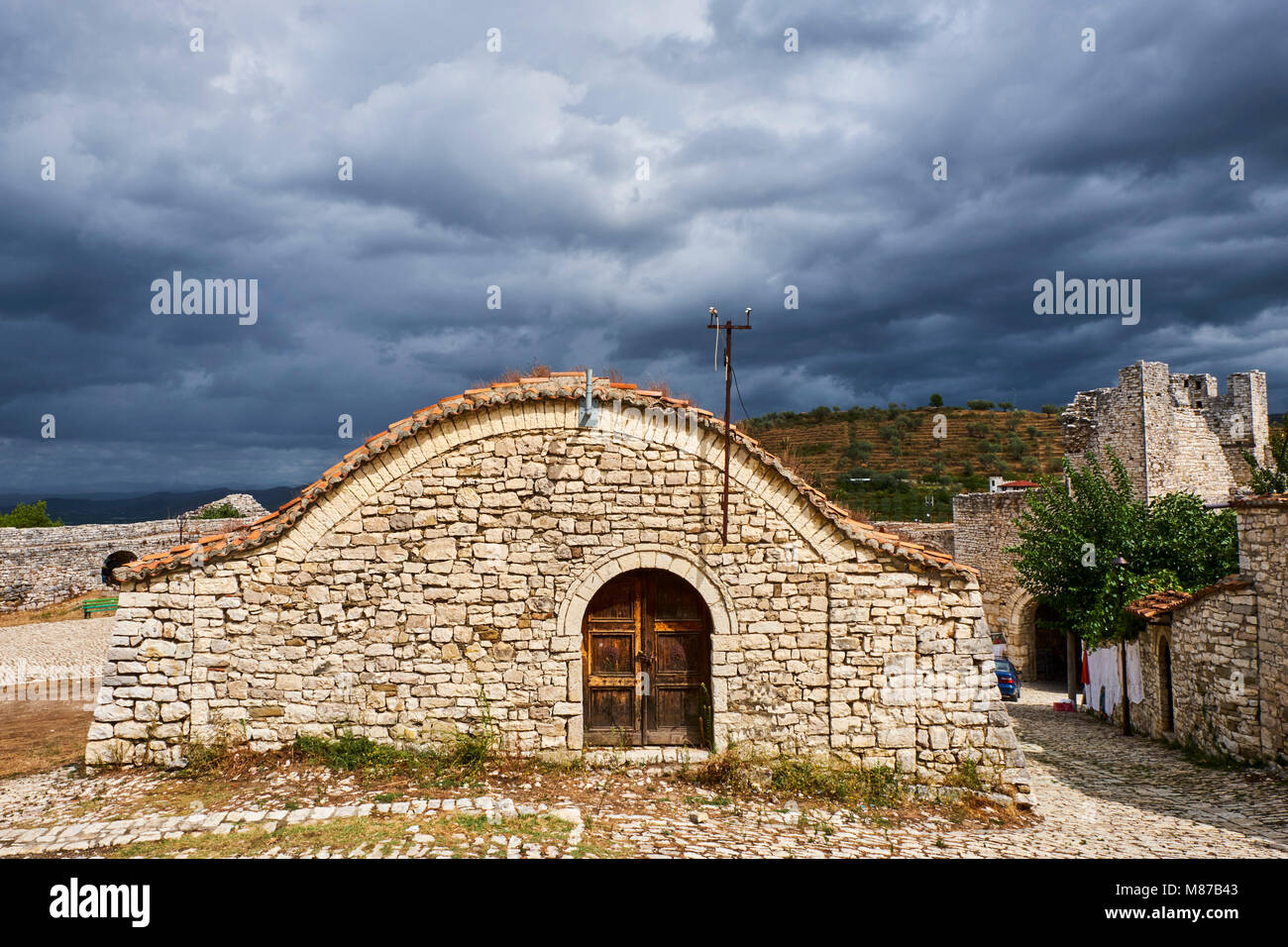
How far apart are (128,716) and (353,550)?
10.9 feet

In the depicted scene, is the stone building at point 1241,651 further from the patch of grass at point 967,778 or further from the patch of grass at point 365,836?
the patch of grass at point 365,836

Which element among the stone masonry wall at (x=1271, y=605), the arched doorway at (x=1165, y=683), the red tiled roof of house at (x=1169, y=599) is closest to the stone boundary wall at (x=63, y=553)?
the red tiled roof of house at (x=1169, y=599)

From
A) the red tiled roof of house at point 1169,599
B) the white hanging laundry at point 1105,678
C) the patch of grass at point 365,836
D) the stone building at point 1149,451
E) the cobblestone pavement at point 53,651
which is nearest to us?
the patch of grass at point 365,836

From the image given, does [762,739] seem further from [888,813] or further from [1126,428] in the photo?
[1126,428]

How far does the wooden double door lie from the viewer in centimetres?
927

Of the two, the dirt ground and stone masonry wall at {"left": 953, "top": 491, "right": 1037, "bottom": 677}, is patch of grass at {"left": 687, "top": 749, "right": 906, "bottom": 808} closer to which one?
the dirt ground

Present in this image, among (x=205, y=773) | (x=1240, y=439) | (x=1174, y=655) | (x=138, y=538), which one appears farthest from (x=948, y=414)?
(x=205, y=773)

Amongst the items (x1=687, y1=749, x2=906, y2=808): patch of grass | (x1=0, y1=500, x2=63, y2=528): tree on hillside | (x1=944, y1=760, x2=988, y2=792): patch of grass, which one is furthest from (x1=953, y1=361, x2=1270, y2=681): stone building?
(x1=0, y1=500, x2=63, y2=528): tree on hillside

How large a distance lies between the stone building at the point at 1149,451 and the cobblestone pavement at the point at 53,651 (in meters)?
27.4

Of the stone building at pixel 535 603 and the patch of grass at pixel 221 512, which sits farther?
the patch of grass at pixel 221 512

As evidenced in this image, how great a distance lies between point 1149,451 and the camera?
25500 millimetres

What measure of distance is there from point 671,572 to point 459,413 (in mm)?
3399

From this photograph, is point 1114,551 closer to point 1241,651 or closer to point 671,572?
point 1241,651

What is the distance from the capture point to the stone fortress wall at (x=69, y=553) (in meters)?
29.9
